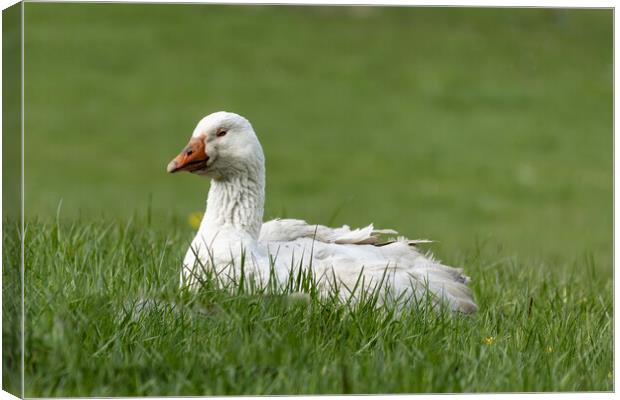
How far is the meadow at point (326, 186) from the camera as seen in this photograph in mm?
4625

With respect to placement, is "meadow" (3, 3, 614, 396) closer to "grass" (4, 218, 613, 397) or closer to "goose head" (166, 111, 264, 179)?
"grass" (4, 218, 613, 397)

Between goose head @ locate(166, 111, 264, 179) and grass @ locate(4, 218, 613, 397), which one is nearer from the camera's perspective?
grass @ locate(4, 218, 613, 397)

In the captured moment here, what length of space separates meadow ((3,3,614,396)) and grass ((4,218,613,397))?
0.01 meters

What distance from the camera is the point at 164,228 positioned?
7051 millimetres

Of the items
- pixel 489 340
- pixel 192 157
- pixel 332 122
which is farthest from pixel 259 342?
pixel 332 122

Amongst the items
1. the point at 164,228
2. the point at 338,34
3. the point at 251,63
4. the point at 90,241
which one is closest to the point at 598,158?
the point at 338,34

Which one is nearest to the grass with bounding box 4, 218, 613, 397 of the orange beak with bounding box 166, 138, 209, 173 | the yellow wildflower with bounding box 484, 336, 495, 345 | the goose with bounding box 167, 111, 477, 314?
the yellow wildflower with bounding box 484, 336, 495, 345

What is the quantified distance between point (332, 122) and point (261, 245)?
11854 mm

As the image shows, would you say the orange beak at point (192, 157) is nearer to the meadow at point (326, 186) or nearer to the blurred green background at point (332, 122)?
the meadow at point (326, 186)

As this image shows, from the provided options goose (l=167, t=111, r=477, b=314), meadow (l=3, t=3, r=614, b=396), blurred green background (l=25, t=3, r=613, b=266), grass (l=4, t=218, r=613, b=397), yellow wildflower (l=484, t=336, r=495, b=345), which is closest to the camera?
grass (l=4, t=218, r=613, b=397)

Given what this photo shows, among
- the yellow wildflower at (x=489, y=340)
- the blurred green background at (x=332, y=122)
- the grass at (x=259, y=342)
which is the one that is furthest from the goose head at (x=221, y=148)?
the blurred green background at (x=332, y=122)

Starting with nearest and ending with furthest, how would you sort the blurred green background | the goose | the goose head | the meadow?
the meadow < the goose < the goose head < the blurred green background

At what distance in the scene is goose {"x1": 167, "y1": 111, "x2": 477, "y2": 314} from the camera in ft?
17.7

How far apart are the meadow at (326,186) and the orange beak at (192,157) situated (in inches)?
19.7
